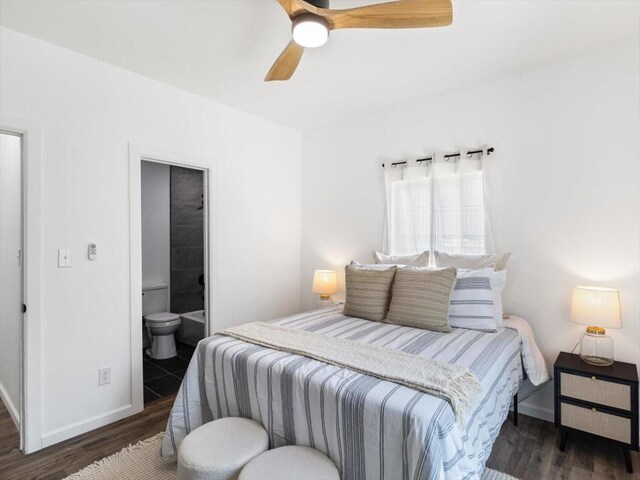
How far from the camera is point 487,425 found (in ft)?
5.40

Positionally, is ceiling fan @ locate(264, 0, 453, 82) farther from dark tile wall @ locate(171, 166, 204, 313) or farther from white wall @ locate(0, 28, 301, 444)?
dark tile wall @ locate(171, 166, 204, 313)

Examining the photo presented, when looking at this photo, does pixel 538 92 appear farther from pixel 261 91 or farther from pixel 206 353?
pixel 206 353

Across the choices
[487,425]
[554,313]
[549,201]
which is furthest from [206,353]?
[549,201]

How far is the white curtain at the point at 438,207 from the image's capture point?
279cm

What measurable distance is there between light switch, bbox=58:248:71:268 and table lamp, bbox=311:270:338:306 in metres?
2.04

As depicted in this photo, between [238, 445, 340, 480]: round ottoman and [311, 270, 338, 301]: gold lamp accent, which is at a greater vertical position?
[311, 270, 338, 301]: gold lamp accent

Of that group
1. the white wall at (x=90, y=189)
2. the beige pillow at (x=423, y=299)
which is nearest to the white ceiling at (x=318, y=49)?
the white wall at (x=90, y=189)

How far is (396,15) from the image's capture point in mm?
1527

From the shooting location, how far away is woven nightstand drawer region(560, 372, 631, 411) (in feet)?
6.35

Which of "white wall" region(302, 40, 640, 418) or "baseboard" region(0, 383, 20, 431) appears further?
"baseboard" region(0, 383, 20, 431)

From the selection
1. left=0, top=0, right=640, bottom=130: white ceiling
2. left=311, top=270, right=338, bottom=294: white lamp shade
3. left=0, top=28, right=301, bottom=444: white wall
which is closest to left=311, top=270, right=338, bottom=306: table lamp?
left=311, top=270, right=338, bottom=294: white lamp shade

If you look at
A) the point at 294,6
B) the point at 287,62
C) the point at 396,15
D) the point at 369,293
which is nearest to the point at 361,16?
the point at 396,15

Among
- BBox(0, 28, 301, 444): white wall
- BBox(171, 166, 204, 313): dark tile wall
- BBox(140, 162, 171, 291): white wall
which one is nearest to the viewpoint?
BBox(0, 28, 301, 444): white wall

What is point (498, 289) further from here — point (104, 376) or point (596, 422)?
point (104, 376)
